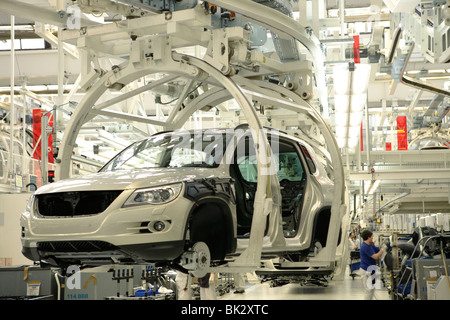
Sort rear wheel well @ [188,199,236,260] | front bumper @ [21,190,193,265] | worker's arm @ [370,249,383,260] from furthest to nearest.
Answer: worker's arm @ [370,249,383,260], rear wheel well @ [188,199,236,260], front bumper @ [21,190,193,265]

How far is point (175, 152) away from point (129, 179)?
1256 millimetres

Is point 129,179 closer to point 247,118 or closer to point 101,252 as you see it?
point 101,252

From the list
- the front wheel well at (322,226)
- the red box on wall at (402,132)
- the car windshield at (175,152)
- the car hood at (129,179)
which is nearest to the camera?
the car hood at (129,179)

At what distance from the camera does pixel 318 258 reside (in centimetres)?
661

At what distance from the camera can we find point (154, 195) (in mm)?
4836

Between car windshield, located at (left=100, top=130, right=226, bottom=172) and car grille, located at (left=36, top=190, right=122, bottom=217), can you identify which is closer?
car grille, located at (left=36, top=190, right=122, bottom=217)

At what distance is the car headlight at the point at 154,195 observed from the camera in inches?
189

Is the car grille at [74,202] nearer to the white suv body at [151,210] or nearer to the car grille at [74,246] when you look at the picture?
the white suv body at [151,210]

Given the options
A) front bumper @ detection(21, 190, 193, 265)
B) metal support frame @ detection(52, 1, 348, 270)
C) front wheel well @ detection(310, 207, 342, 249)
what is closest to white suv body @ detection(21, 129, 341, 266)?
front bumper @ detection(21, 190, 193, 265)

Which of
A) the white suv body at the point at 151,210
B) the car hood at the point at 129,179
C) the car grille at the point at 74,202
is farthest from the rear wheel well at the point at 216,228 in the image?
the car grille at the point at 74,202

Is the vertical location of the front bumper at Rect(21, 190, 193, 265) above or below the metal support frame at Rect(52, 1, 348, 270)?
below

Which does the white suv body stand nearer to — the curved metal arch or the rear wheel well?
the rear wheel well

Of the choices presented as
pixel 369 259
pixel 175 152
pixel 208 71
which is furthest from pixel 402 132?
pixel 208 71

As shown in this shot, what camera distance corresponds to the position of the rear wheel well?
5188 mm
